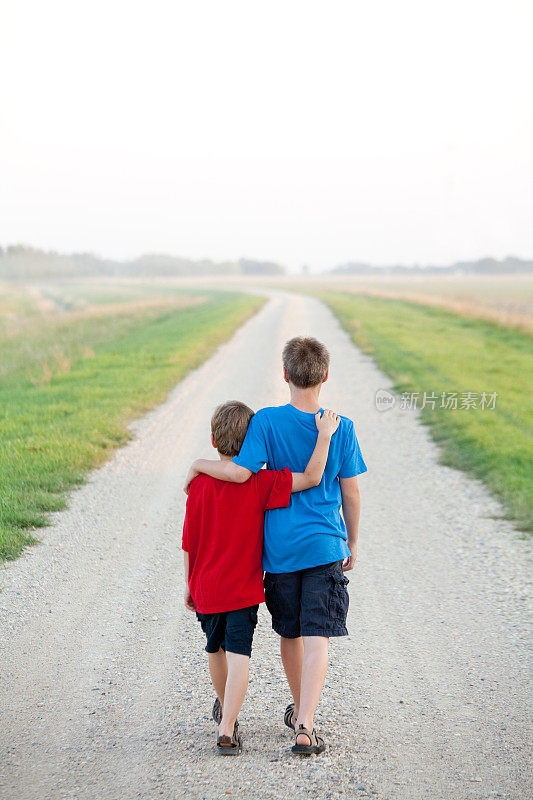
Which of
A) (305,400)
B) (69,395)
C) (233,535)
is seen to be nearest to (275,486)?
(233,535)

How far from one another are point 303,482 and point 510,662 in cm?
198

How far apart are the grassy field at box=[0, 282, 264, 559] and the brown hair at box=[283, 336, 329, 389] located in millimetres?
3472

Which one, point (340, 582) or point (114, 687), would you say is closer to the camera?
point (340, 582)

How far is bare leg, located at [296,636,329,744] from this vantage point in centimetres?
304

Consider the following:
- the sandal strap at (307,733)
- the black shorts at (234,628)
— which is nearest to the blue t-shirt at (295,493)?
the black shorts at (234,628)

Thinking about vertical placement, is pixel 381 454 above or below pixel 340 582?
below

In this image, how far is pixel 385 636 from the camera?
436cm

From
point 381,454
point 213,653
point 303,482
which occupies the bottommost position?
point 381,454

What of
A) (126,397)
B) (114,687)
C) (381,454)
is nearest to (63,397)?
(126,397)

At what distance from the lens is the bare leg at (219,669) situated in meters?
3.20

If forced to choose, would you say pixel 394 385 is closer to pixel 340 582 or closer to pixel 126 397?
pixel 126 397

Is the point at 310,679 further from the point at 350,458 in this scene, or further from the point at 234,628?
the point at 350,458

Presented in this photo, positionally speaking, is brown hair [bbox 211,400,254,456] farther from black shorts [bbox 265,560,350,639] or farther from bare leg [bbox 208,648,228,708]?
bare leg [bbox 208,648,228,708]

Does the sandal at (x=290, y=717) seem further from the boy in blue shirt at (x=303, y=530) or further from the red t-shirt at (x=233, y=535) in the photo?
the red t-shirt at (x=233, y=535)
